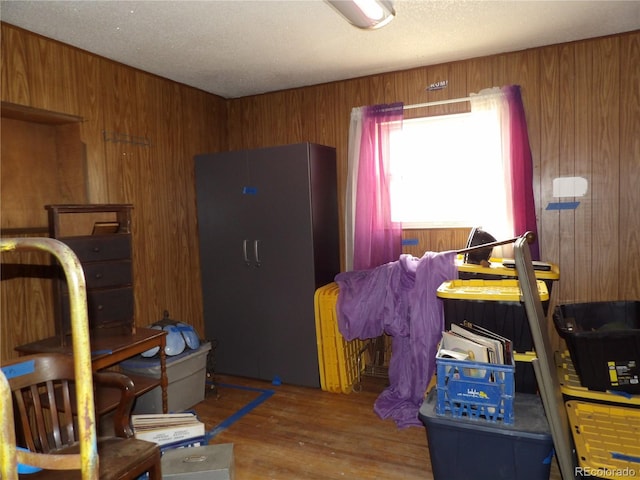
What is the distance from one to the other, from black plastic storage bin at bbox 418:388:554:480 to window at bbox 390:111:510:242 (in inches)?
60.3

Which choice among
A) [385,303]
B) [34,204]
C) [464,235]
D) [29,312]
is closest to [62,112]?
[34,204]

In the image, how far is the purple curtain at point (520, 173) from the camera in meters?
3.04

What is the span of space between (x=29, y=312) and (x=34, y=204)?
647mm

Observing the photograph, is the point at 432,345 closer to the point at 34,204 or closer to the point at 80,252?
the point at 80,252

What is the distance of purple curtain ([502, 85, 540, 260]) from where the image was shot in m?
3.04

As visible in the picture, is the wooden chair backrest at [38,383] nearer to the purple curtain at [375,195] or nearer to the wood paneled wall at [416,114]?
the wood paneled wall at [416,114]

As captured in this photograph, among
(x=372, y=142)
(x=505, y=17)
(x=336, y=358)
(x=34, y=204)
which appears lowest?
(x=336, y=358)

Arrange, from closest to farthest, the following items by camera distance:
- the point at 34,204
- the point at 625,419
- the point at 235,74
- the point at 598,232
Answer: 1. the point at 625,419
2. the point at 34,204
3. the point at 598,232
4. the point at 235,74

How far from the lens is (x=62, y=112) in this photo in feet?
9.00

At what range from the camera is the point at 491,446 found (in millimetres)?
1937

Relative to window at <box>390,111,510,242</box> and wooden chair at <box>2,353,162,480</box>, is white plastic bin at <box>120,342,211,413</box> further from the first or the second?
window at <box>390,111,510,242</box>

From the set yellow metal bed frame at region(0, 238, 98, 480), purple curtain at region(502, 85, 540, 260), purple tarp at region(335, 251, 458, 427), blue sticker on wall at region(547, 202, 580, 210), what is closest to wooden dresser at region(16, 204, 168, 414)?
purple tarp at region(335, 251, 458, 427)

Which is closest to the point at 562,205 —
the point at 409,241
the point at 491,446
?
the point at 409,241

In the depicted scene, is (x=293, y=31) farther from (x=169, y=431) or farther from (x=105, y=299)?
(x=169, y=431)
